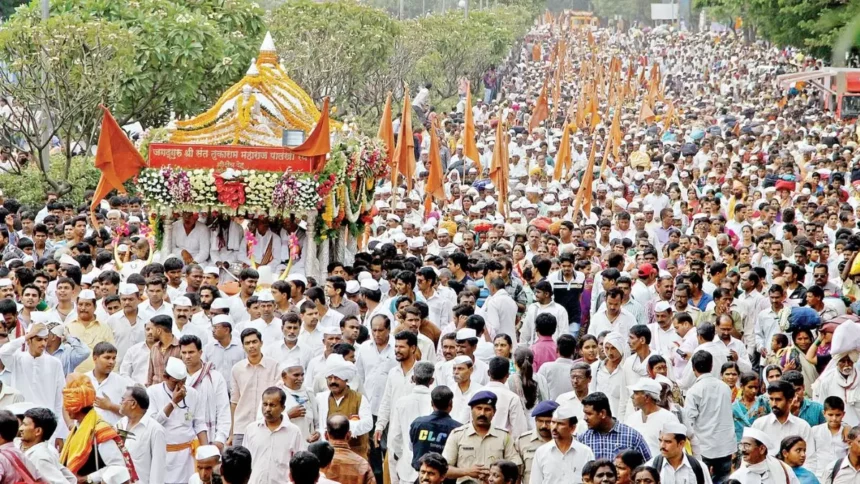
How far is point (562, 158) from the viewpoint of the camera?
26719 mm

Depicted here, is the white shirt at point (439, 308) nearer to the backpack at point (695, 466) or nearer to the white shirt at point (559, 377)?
the white shirt at point (559, 377)

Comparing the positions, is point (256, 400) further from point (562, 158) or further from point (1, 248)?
point (562, 158)

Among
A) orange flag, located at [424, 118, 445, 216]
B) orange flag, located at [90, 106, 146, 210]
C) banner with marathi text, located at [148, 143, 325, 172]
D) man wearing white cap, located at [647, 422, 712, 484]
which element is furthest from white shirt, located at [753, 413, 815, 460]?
orange flag, located at [424, 118, 445, 216]

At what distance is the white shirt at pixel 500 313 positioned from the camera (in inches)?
563

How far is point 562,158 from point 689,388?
14980 mm

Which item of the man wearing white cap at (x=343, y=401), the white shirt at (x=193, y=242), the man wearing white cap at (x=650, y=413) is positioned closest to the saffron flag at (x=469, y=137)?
the white shirt at (x=193, y=242)

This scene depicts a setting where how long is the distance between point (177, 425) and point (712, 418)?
3555mm

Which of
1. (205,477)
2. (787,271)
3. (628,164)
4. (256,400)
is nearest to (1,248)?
(256,400)

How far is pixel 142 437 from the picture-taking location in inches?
384

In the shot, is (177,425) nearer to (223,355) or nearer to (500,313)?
(223,355)

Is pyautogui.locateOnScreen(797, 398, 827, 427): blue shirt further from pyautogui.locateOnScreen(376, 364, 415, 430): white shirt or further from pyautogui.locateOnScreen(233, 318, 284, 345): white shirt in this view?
pyautogui.locateOnScreen(233, 318, 284, 345): white shirt

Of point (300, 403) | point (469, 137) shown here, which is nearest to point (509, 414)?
point (300, 403)

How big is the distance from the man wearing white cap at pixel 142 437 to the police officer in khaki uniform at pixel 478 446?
1672mm

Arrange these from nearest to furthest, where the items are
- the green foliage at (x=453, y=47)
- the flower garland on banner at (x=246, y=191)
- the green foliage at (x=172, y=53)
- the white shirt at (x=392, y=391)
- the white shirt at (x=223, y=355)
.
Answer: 1. the white shirt at (x=392, y=391)
2. the white shirt at (x=223, y=355)
3. the flower garland on banner at (x=246, y=191)
4. the green foliage at (x=172, y=53)
5. the green foliage at (x=453, y=47)
